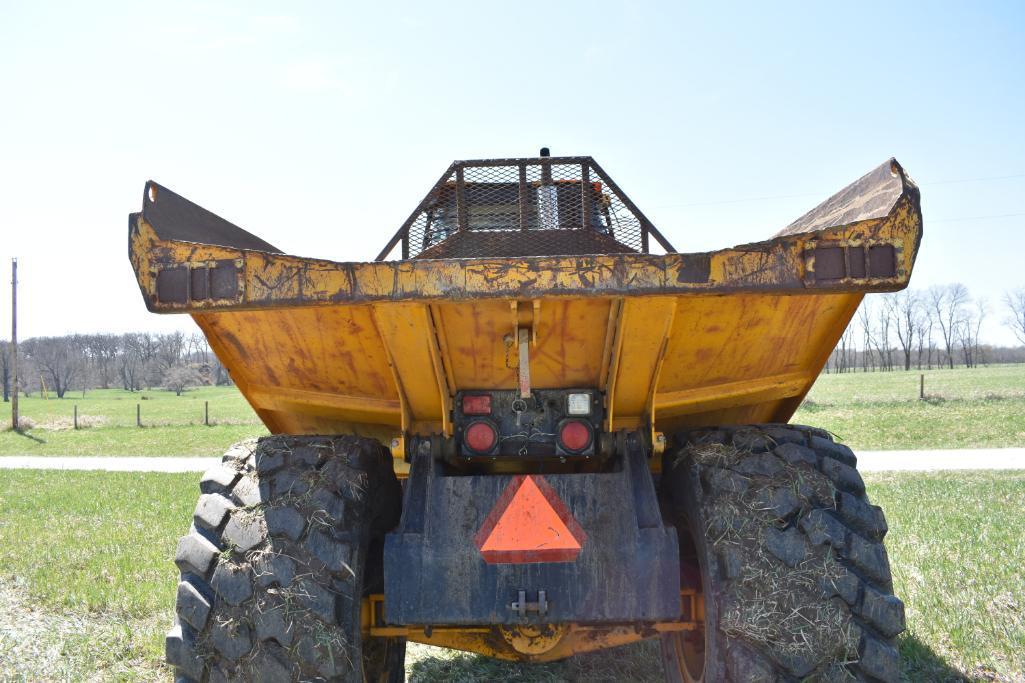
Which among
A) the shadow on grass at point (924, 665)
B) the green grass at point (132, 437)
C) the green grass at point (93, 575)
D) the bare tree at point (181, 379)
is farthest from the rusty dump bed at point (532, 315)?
the bare tree at point (181, 379)

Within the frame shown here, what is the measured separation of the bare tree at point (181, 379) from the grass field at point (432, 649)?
2699 inches

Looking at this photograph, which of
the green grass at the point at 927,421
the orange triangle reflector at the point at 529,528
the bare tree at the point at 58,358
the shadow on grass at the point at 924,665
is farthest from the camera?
the bare tree at the point at 58,358

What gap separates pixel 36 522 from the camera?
29.7ft

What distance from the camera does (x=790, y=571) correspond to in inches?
101

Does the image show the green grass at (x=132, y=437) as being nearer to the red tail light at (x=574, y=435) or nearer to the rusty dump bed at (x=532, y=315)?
the rusty dump bed at (x=532, y=315)

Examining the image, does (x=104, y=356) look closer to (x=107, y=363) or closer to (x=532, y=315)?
(x=107, y=363)

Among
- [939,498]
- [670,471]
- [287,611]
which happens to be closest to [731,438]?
[670,471]

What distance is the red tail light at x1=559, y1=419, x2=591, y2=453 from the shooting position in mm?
3016

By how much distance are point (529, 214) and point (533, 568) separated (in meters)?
2.22

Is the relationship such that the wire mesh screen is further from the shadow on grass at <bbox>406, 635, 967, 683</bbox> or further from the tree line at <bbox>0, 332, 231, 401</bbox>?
the tree line at <bbox>0, 332, 231, 401</bbox>

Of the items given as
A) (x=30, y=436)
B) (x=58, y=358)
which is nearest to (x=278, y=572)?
(x=30, y=436)

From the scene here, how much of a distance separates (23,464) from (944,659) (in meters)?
19.5

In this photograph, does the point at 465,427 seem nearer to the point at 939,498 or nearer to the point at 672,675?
the point at 672,675

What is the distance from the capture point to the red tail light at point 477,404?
306 centimetres
